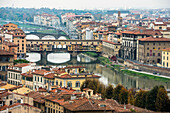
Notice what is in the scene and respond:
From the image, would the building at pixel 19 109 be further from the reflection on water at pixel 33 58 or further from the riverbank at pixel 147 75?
the reflection on water at pixel 33 58

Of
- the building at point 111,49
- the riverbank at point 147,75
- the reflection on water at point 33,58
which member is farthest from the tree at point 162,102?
the building at point 111,49

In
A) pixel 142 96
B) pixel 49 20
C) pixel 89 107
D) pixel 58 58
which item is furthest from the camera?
pixel 49 20

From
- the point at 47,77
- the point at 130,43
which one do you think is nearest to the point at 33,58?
the point at 130,43

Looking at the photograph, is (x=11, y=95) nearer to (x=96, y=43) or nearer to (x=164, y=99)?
(x=164, y=99)

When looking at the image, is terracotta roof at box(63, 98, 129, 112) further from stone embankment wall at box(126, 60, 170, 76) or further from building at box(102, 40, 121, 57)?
building at box(102, 40, 121, 57)

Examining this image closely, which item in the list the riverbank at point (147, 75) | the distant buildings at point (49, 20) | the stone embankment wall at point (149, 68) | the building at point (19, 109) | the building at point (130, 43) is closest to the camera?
the building at point (19, 109)

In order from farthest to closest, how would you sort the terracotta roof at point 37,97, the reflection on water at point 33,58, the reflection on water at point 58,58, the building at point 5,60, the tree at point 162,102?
the reflection on water at point 33,58
the reflection on water at point 58,58
the building at point 5,60
the tree at point 162,102
the terracotta roof at point 37,97

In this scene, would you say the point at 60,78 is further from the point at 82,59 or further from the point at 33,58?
the point at 33,58
